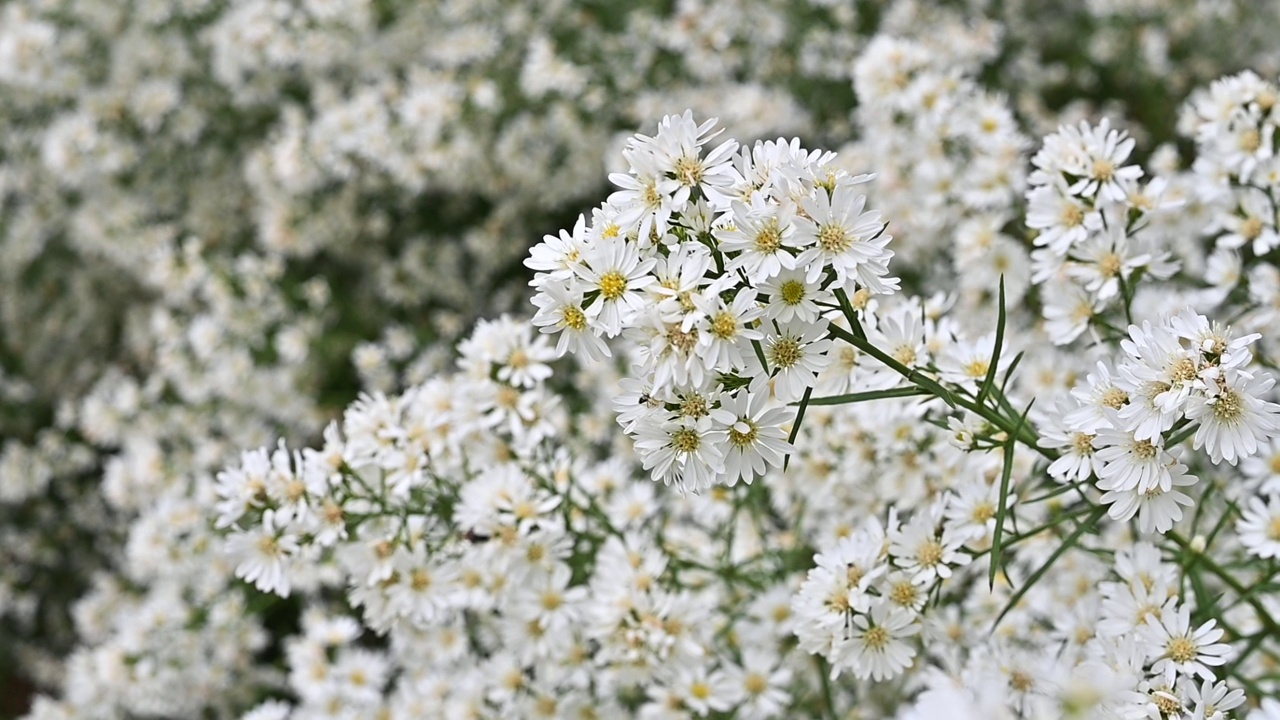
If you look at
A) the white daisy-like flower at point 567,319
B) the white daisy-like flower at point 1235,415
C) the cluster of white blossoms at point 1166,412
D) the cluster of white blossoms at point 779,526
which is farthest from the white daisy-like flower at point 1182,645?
the white daisy-like flower at point 567,319

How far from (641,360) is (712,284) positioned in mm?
142

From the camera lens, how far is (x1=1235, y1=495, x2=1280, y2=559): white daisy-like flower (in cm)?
188

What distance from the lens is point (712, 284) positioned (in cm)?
139

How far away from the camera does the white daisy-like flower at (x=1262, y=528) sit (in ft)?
6.15

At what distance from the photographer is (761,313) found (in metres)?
1.41

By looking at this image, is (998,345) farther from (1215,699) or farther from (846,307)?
(1215,699)

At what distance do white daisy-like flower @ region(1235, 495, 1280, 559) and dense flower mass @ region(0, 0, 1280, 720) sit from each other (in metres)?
0.01

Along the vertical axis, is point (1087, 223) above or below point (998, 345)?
above

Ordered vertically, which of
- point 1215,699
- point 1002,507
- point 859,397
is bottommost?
point 1215,699

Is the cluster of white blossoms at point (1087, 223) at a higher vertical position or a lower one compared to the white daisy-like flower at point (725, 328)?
higher

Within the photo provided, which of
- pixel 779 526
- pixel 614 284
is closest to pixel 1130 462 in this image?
pixel 614 284

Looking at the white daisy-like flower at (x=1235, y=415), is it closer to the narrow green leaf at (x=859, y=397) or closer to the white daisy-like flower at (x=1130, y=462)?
the white daisy-like flower at (x=1130, y=462)

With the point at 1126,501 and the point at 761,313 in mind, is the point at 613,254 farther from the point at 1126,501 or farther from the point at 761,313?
the point at 1126,501

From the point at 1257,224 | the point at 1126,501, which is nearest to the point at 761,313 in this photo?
the point at 1126,501
